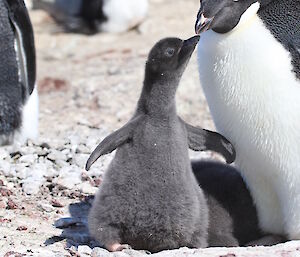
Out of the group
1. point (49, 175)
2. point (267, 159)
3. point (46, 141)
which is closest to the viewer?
point (267, 159)

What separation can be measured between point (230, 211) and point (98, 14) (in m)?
7.07

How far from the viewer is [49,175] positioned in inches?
197

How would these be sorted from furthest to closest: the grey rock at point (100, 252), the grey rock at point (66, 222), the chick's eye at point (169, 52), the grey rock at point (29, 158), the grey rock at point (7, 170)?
the grey rock at point (29, 158), the grey rock at point (7, 170), the grey rock at point (66, 222), the chick's eye at point (169, 52), the grey rock at point (100, 252)

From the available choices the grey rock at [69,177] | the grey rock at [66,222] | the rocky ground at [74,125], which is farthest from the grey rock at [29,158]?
the grey rock at [66,222]

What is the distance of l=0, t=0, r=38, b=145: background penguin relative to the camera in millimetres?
5957

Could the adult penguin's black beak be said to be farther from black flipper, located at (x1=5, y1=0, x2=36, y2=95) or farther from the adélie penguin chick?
black flipper, located at (x1=5, y1=0, x2=36, y2=95)

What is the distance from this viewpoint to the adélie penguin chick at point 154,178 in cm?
382

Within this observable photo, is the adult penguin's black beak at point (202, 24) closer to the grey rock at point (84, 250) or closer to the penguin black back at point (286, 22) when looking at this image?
the penguin black back at point (286, 22)

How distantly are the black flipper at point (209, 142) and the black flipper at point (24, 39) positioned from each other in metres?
2.21

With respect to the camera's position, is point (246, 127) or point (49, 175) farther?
point (49, 175)

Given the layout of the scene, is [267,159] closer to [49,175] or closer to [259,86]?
[259,86]

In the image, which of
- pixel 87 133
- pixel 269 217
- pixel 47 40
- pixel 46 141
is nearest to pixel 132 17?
pixel 47 40

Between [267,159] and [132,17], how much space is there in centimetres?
660

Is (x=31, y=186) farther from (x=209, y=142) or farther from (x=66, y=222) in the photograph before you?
(x=209, y=142)
